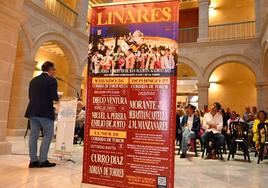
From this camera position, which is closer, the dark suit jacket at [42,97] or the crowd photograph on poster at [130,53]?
the crowd photograph on poster at [130,53]

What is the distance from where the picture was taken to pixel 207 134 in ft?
22.5

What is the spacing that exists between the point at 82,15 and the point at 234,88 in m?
9.86

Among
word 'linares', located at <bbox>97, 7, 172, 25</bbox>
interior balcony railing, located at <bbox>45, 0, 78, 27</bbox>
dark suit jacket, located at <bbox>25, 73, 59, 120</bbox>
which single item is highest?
interior balcony railing, located at <bbox>45, 0, 78, 27</bbox>

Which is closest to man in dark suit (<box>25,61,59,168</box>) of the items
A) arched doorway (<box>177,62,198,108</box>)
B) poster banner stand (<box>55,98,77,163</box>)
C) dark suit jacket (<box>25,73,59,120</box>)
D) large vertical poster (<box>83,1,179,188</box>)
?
dark suit jacket (<box>25,73,59,120</box>)

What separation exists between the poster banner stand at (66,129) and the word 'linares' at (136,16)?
244 centimetres

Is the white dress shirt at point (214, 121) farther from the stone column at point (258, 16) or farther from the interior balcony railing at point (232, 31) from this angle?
the interior balcony railing at point (232, 31)

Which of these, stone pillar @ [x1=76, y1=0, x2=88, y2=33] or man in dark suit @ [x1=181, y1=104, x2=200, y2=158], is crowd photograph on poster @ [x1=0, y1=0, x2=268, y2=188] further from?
stone pillar @ [x1=76, y1=0, x2=88, y2=33]

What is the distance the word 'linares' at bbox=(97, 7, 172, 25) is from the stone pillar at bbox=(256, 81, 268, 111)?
11.3 m

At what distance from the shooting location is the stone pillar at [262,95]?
12.4 m

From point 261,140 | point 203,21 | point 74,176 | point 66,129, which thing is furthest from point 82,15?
point 74,176

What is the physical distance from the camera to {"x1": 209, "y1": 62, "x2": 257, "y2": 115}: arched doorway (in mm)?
15709

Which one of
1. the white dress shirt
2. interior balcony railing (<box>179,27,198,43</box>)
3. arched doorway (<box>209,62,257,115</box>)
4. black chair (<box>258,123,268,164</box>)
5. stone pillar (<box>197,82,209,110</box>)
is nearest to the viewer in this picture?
black chair (<box>258,123,268,164</box>)

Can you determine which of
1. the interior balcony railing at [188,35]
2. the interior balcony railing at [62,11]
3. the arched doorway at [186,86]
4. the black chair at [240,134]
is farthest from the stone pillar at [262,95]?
the interior balcony railing at [62,11]

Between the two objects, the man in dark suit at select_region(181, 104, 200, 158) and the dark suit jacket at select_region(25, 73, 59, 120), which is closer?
the dark suit jacket at select_region(25, 73, 59, 120)
